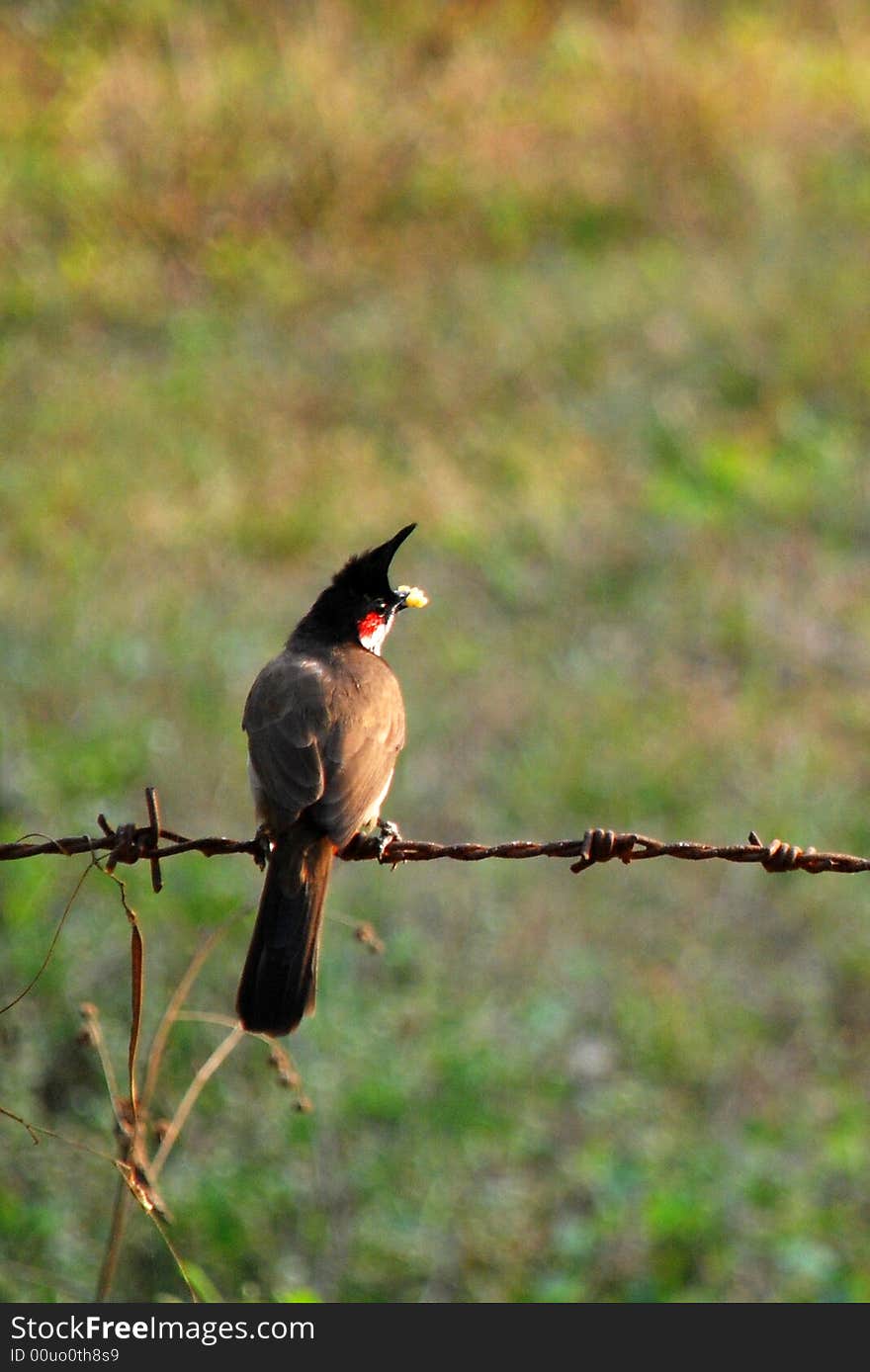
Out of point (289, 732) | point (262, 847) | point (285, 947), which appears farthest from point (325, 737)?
point (285, 947)

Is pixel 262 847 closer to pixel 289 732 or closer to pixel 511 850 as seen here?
pixel 289 732

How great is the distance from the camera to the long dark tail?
11.8ft

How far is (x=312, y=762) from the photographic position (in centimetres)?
407

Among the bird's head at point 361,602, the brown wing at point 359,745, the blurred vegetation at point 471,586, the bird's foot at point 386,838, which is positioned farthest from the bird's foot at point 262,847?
the blurred vegetation at point 471,586

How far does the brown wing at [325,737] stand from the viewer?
13.1 feet

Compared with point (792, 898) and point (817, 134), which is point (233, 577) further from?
point (817, 134)

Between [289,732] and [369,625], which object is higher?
Result: [369,625]

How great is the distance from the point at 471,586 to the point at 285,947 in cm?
589

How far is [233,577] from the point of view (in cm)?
923

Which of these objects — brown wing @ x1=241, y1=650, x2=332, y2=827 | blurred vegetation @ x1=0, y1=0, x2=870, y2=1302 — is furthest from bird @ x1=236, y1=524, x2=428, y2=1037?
blurred vegetation @ x1=0, y1=0, x2=870, y2=1302

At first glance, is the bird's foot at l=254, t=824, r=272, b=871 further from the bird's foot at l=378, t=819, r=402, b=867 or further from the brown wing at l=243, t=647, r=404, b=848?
the bird's foot at l=378, t=819, r=402, b=867
